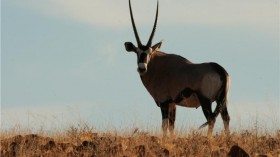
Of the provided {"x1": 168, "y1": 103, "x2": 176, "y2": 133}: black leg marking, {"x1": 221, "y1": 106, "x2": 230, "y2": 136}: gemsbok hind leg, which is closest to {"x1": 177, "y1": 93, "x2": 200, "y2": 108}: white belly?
{"x1": 168, "y1": 103, "x2": 176, "y2": 133}: black leg marking

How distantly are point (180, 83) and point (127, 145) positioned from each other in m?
5.77

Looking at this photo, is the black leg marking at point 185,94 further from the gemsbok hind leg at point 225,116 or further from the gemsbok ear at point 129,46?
the gemsbok ear at point 129,46

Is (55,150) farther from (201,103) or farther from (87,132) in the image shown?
(201,103)

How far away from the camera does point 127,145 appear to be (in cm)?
875

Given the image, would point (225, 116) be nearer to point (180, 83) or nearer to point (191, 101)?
point (191, 101)

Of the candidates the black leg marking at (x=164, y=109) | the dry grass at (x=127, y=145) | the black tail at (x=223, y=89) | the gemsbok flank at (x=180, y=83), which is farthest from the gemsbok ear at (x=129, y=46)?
the dry grass at (x=127, y=145)

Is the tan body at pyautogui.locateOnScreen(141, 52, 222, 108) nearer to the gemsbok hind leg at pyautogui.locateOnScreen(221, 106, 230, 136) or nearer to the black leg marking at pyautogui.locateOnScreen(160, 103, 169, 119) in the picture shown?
the black leg marking at pyautogui.locateOnScreen(160, 103, 169, 119)

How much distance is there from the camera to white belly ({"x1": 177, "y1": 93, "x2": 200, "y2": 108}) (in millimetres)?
14180

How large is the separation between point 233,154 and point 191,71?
6.94m

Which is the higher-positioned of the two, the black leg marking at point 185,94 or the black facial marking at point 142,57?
the black facial marking at point 142,57

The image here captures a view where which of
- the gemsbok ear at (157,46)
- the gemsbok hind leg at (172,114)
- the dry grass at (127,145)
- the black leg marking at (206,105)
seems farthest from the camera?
the gemsbok ear at (157,46)

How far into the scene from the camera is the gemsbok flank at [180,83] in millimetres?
14000

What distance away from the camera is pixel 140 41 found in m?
15.7

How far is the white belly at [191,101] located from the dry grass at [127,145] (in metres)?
3.97
